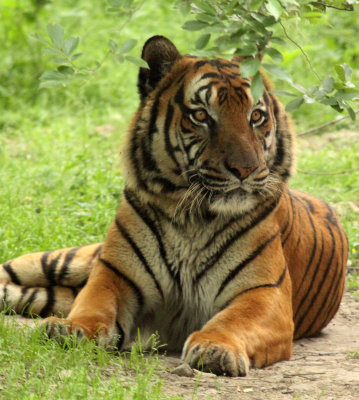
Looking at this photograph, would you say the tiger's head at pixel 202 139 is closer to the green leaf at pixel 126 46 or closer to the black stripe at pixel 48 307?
the green leaf at pixel 126 46

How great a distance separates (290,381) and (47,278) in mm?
1749

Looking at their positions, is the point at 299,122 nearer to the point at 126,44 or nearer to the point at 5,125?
the point at 5,125

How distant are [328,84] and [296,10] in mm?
318

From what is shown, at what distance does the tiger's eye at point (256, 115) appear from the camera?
363 cm

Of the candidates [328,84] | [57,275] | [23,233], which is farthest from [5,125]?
[328,84]

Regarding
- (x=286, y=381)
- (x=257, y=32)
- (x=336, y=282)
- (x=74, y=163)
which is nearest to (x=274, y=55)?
(x=257, y=32)

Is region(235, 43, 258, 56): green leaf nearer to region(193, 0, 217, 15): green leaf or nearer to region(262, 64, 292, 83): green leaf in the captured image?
region(262, 64, 292, 83): green leaf

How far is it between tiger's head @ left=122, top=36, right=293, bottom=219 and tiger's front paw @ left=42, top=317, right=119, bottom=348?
2.15 feet

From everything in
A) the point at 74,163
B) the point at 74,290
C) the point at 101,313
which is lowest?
the point at 74,163

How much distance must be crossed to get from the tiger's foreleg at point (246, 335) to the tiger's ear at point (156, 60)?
3.59 ft

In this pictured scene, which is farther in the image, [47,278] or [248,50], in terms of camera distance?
[47,278]

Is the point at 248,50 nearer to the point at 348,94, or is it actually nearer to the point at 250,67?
the point at 250,67

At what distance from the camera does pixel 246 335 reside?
3.40m

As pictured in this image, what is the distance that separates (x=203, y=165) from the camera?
3537 millimetres
